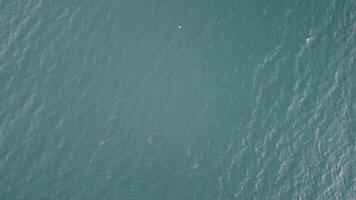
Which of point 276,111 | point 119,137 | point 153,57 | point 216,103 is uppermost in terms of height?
point 153,57

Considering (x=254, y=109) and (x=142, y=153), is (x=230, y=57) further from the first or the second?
(x=142, y=153)

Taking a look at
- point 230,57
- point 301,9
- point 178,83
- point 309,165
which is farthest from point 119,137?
point 301,9

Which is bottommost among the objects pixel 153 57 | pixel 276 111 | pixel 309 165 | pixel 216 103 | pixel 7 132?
pixel 309 165

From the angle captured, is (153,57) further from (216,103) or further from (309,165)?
(309,165)

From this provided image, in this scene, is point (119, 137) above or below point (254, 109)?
above

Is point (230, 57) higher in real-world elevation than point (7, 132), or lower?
lower

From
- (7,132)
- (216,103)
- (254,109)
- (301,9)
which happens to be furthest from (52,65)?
(301,9)
